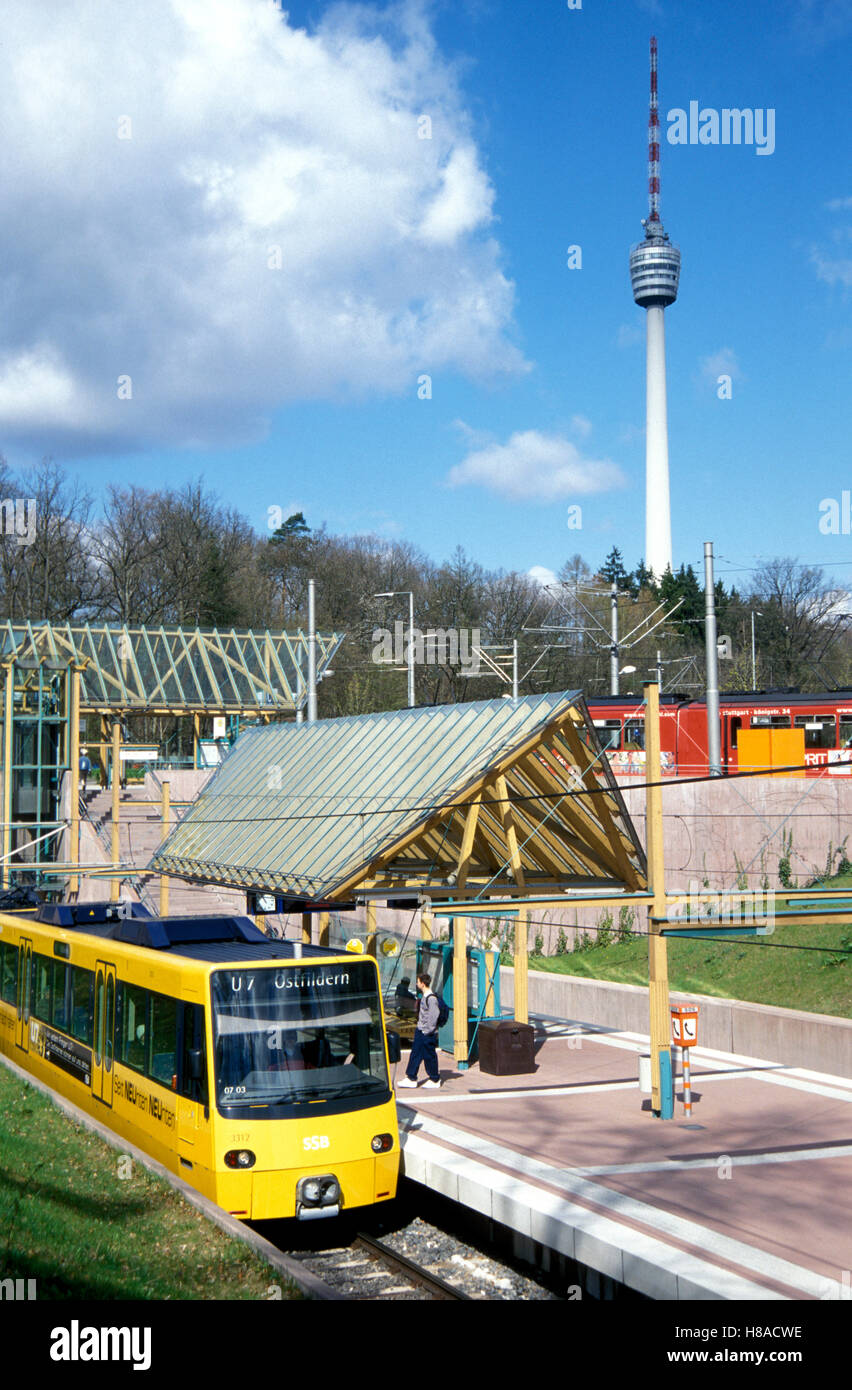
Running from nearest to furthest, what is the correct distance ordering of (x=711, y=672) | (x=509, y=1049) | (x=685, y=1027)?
1. (x=685, y=1027)
2. (x=509, y=1049)
3. (x=711, y=672)

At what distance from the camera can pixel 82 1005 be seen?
50.7 ft

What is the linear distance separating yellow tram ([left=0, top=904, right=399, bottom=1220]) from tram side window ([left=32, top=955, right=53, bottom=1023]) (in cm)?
353

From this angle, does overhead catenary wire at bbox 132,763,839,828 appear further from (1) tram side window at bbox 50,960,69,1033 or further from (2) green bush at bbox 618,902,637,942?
(2) green bush at bbox 618,902,637,942

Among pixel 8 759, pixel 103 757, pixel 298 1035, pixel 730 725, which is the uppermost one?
pixel 730 725

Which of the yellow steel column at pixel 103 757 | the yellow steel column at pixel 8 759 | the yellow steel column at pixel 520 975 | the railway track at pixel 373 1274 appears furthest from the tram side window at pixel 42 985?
the yellow steel column at pixel 103 757

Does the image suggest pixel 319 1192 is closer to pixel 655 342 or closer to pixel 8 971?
pixel 8 971

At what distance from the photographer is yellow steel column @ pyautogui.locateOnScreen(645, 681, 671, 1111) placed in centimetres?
1577

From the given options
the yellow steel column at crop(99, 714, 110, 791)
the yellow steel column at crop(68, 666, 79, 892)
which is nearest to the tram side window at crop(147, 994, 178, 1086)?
the yellow steel column at crop(68, 666, 79, 892)

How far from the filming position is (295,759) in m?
24.2

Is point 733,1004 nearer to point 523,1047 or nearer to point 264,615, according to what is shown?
point 523,1047

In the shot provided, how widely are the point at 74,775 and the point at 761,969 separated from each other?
22.8 m

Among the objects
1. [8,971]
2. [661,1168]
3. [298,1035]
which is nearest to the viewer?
[298,1035]

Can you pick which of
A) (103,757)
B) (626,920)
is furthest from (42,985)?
(103,757)
